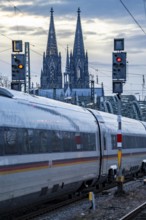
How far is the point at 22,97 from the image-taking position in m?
15.1

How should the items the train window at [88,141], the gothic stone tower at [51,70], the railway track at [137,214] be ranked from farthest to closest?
the gothic stone tower at [51,70], the train window at [88,141], the railway track at [137,214]

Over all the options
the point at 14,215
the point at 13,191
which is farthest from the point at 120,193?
the point at 13,191

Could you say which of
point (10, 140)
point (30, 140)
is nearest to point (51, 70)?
point (30, 140)

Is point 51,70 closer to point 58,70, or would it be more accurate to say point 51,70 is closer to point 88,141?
point 58,70

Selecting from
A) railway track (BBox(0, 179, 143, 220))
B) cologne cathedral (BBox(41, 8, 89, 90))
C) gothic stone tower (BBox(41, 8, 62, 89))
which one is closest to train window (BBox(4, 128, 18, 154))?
railway track (BBox(0, 179, 143, 220))

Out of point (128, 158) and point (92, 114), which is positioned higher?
point (92, 114)

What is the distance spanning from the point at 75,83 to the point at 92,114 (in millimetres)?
150237

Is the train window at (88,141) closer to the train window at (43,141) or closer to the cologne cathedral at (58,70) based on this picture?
the train window at (43,141)

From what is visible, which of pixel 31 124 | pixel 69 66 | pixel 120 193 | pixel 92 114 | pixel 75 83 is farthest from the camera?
pixel 69 66

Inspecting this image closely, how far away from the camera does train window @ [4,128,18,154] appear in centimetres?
1282

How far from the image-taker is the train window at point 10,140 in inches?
505

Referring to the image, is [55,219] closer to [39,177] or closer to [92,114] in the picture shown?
[39,177]

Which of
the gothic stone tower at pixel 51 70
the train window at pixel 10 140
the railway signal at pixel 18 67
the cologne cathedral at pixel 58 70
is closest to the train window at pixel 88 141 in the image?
the railway signal at pixel 18 67

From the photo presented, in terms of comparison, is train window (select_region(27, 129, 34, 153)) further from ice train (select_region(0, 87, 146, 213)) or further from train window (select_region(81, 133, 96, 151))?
train window (select_region(81, 133, 96, 151))
